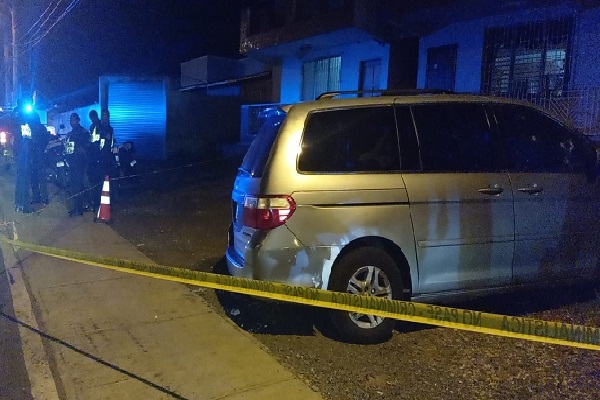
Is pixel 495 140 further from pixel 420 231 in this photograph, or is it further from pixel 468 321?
pixel 468 321

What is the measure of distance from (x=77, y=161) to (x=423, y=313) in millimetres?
9079

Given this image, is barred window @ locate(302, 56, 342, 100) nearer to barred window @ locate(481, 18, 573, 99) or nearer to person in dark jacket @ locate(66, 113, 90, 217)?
barred window @ locate(481, 18, 573, 99)

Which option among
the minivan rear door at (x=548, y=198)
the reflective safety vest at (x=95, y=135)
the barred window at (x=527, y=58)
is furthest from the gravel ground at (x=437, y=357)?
the reflective safety vest at (x=95, y=135)

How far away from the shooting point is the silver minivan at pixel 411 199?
13.8 feet

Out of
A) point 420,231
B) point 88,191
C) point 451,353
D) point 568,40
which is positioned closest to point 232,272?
point 420,231

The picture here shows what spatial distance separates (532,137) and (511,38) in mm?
7018

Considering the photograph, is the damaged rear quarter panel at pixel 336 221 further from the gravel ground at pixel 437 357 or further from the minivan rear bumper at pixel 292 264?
the gravel ground at pixel 437 357

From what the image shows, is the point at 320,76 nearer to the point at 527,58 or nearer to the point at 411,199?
the point at 527,58

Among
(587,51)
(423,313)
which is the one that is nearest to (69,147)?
(423,313)

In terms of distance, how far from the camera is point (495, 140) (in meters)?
4.68

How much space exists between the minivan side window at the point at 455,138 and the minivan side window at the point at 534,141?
0.17 meters

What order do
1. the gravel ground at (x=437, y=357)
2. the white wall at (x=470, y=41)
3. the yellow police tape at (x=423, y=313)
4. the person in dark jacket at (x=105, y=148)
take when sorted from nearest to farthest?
the yellow police tape at (x=423, y=313)
the gravel ground at (x=437, y=357)
the white wall at (x=470, y=41)
the person in dark jacket at (x=105, y=148)

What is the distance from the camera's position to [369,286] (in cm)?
434

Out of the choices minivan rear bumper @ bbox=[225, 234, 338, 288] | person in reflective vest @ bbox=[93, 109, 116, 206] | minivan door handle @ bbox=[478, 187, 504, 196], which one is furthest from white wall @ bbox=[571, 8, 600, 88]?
person in reflective vest @ bbox=[93, 109, 116, 206]
